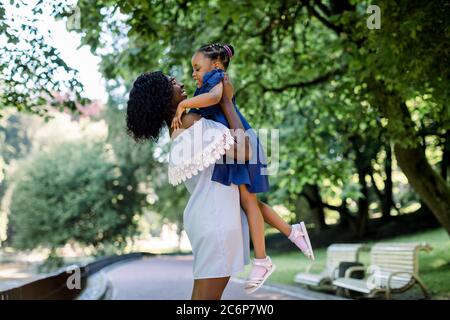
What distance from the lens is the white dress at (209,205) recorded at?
313cm

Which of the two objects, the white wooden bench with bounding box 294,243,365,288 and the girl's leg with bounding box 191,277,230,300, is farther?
the white wooden bench with bounding box 294,243,365,288

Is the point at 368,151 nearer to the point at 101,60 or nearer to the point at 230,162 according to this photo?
the point at 101,60

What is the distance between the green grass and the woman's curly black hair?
29.4 ft

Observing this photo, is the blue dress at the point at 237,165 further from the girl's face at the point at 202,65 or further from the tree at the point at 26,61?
the tree at the point at 26,61

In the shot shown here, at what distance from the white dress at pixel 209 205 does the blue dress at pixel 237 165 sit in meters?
0.04

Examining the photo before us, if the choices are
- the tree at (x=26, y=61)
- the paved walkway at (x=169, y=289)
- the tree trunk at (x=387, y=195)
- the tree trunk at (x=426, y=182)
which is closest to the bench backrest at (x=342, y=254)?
the paved walkway at (x=169, y=289)

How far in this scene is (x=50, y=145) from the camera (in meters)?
33.6

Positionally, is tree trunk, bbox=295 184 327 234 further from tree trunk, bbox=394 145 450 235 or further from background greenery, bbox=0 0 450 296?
tree trunk, bbox=394 145 450 235

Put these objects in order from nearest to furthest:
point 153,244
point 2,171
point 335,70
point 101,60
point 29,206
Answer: point 2,171 → point 101,60 → point 335,70 → point 29,206 → point 153,244

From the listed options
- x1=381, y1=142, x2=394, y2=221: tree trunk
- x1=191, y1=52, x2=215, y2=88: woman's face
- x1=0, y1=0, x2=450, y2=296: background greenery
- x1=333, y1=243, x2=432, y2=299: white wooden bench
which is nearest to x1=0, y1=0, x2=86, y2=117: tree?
x1=0, y1=0, x2=450, y2=296: background greenery

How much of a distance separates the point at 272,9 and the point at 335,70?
5.80 ft

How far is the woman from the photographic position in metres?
3.14

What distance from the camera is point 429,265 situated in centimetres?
1644

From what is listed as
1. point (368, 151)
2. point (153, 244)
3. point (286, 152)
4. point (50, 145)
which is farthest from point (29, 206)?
point (153, 244)
